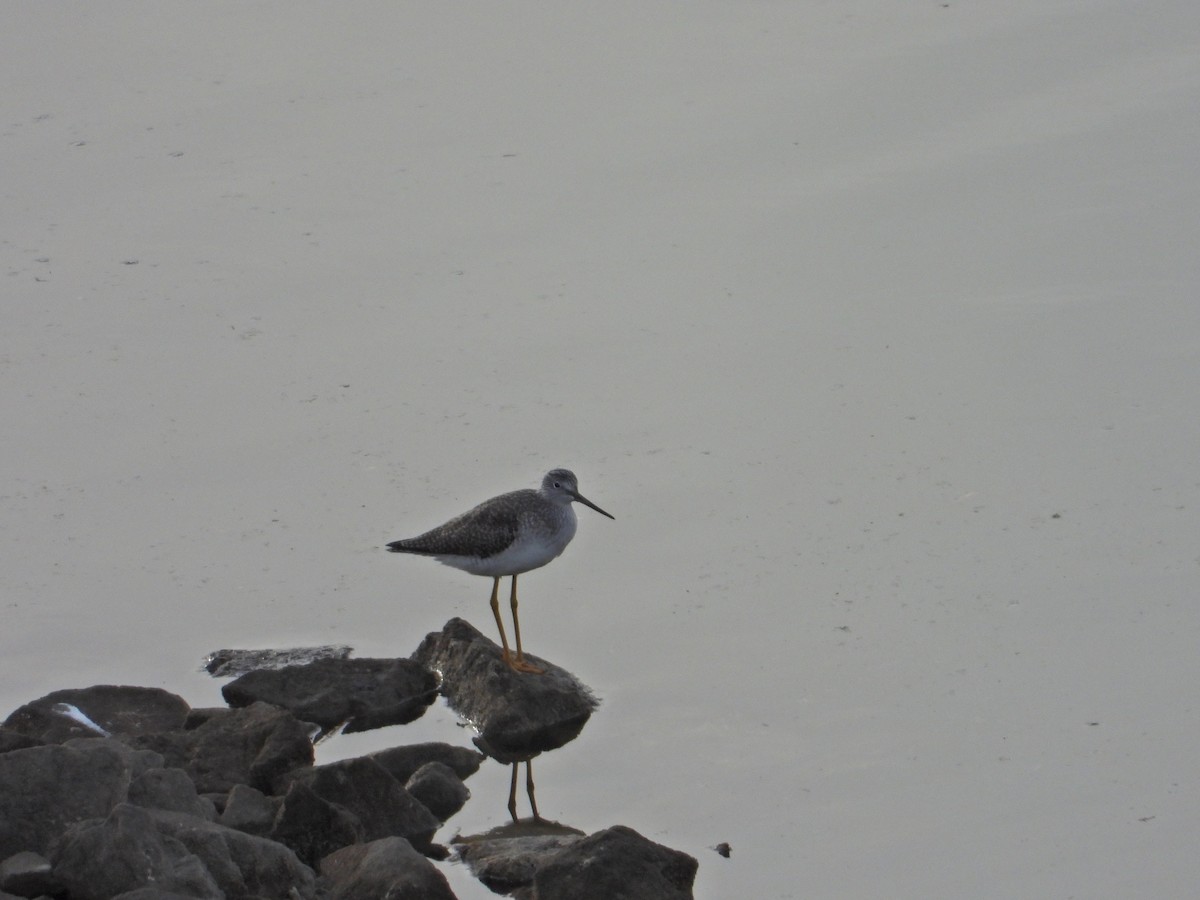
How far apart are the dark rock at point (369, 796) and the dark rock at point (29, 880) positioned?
130cm

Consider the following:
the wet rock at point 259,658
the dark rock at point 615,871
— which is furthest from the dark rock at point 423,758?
the dark rock at point 615,871

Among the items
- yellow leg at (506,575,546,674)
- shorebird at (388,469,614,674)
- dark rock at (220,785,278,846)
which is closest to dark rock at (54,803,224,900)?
dark rock at (220,785,278,846)

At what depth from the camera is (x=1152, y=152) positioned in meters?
13.0

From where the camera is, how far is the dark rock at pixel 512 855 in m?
7.46

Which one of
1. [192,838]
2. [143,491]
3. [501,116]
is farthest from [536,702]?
[501,116]

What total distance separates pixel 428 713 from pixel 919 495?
3.00 meters

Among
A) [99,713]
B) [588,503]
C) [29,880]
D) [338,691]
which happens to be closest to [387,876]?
[29,880]

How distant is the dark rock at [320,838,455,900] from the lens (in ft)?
22.7

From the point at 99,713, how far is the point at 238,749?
792mm

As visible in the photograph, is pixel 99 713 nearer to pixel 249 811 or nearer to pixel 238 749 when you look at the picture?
pixel 238 749

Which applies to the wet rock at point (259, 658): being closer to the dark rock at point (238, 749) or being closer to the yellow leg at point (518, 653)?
the dark rock at point (238, 749)

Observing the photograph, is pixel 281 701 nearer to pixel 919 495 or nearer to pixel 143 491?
pixel 143 491

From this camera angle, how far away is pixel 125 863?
6.40 meters

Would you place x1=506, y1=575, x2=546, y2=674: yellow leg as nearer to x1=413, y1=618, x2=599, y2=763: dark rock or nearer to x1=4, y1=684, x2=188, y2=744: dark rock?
x1=413, y1=618, x2=599, y2=763: dark rock
